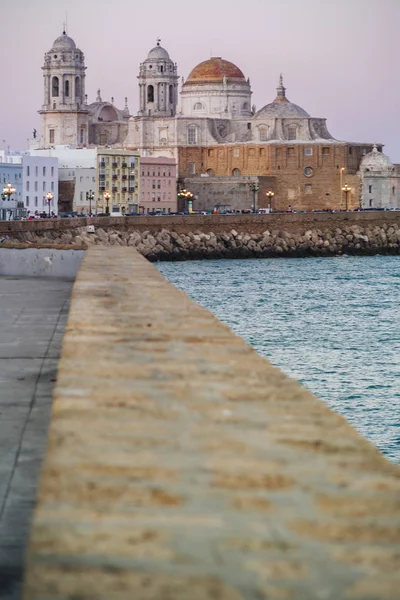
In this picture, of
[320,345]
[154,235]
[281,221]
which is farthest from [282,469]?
[281,221]

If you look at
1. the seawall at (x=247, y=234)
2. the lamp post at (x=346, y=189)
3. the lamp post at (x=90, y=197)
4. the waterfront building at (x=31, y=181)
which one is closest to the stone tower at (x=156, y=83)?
the lamp post at (x=346, y=189)

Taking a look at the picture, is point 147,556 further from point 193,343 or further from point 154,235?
point 154,235

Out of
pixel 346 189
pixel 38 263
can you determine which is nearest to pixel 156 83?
pixel 346 189

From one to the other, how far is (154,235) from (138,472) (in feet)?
227

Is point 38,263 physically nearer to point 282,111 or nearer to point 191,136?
point 191,136

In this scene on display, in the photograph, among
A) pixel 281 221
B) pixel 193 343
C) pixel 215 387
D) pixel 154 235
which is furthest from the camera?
pixel 281 221

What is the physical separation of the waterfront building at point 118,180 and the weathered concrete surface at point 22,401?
79655 mm

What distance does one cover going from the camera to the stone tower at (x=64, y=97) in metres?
110

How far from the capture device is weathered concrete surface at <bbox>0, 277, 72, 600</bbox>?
→ 15.7 feet

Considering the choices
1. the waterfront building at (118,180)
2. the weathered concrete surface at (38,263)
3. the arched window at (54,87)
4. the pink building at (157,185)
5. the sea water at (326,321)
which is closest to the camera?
the sea water at (326,321)

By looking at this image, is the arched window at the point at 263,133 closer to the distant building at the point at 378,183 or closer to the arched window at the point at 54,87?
the distant building at the point at 378,183

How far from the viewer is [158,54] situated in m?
114

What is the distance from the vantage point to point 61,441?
3252 mm

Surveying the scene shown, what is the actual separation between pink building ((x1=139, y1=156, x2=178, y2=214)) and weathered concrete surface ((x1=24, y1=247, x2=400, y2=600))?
96.1 metres
